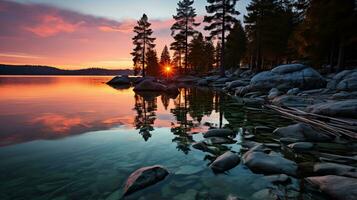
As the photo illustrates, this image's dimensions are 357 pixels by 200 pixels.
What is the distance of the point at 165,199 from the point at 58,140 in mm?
4115

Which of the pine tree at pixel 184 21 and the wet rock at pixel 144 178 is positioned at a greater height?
the pine tree at pixel 184 21

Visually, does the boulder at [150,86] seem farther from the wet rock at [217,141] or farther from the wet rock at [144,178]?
the wet rock at [144,178]

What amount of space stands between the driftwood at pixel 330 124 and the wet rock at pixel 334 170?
2.22m

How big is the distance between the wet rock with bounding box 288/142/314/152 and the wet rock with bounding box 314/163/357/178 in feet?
3.30

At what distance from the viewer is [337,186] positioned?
11.2 feet

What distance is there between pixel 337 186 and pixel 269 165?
112 centimetres

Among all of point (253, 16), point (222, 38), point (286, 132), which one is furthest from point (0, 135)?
point (253, 16)

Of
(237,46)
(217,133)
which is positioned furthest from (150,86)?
(237,46)

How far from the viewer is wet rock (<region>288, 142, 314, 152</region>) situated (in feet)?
17.6

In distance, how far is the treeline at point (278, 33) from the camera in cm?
1856

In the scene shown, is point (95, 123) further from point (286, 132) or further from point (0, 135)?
point (286, 132)

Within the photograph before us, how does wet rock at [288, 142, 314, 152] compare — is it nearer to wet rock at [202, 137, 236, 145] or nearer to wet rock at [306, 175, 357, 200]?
wet rock at [202, 137, 236, 145]

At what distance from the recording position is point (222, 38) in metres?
30.0

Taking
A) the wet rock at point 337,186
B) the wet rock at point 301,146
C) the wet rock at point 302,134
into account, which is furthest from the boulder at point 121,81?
the wet rock at point 337,186
